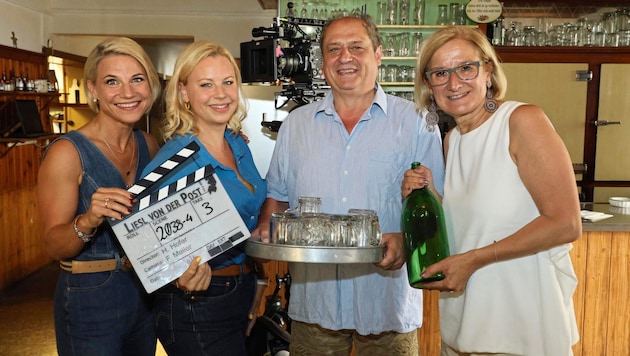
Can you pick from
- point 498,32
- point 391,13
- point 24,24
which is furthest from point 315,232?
point 24,24

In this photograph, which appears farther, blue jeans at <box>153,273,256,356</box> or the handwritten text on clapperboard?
blue jeans at <box>153,273,256,356</box>

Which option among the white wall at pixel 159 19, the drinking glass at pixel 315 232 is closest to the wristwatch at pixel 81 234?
the drinking glass at pixel 315 232

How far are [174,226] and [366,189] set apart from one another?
2.18 feet

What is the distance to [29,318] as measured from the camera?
4.79 metres

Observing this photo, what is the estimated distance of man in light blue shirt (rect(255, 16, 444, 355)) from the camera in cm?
198

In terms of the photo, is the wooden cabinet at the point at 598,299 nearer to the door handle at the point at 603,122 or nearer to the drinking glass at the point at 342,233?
the drinking glass at the point at 342,233

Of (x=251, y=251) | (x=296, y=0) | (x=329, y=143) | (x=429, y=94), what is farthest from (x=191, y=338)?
(x=296, y=0)

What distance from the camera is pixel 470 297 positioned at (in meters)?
1.71

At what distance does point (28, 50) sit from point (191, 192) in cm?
527

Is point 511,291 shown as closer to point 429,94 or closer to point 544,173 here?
point 544,173

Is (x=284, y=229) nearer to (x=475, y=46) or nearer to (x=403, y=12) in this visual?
(x=475, y=46)

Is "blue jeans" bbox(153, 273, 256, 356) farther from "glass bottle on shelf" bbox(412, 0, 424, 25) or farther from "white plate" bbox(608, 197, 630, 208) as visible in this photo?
"glass bottle on shelf" bbox(412, 0, 424, 25)

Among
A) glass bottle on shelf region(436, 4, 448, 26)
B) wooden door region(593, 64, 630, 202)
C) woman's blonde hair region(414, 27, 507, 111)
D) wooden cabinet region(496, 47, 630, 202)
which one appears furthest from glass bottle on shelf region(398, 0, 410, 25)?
woman's blonde hair region(414, 27, 507, 111)

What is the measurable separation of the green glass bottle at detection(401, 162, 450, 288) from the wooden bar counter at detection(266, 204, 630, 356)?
5.29ft
